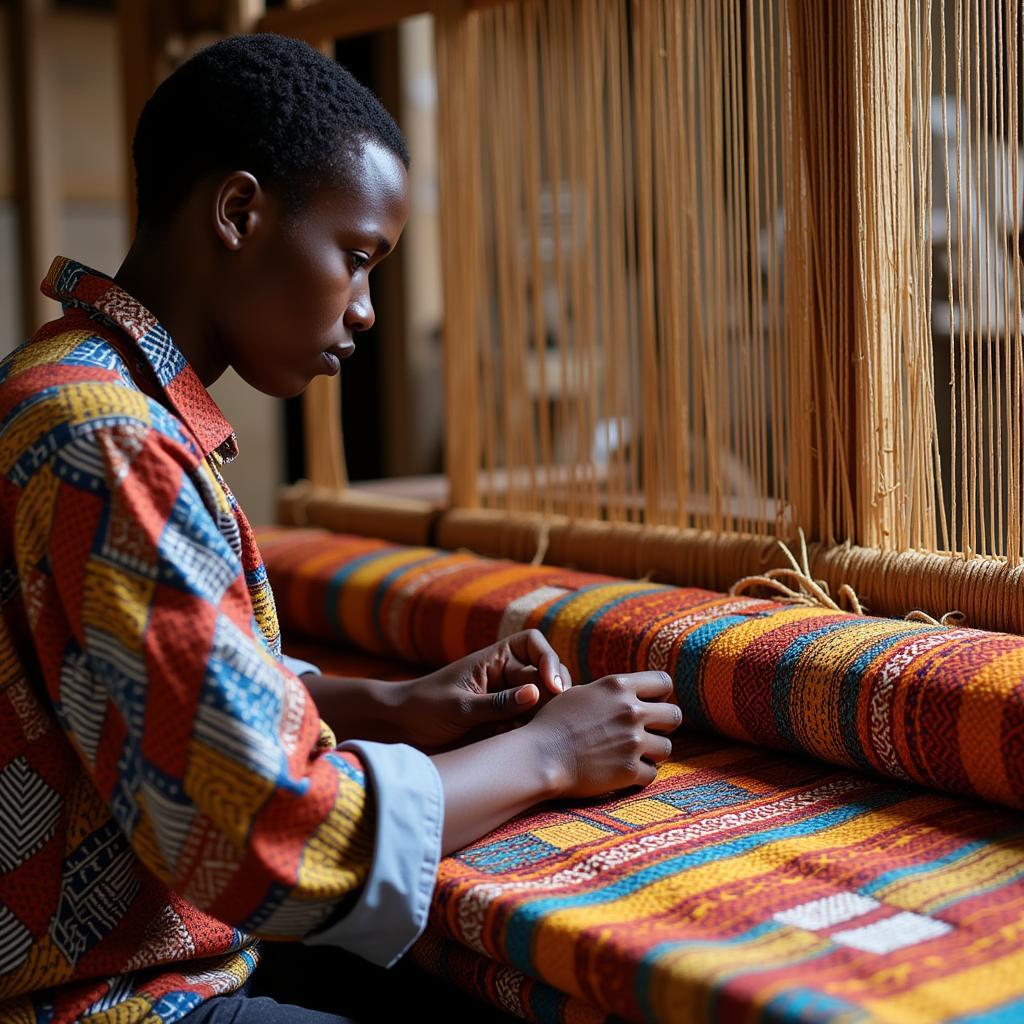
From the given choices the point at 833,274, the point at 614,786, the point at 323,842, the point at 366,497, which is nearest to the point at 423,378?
the point at 366,497

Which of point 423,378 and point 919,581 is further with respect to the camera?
point 423,378

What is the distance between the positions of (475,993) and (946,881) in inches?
12.8

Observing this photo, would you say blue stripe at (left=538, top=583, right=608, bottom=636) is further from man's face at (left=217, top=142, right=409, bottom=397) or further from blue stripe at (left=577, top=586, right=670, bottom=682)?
man's face at (left=217, top=142, right=409, bottom=397)

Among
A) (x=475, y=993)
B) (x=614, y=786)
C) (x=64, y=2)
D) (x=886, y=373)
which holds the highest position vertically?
(x=64, y=2)

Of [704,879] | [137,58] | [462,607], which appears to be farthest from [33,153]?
[704,879]

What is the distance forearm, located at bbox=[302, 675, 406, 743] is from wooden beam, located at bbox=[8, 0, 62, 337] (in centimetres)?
198

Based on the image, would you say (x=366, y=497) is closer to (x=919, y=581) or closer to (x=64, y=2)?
(x=919, y=581)

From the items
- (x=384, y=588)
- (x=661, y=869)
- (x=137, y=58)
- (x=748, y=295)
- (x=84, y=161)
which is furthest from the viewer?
(x=84, y=161)

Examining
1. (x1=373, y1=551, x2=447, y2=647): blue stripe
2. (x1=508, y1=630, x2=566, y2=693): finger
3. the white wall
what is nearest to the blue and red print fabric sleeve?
(x1=508, y1=630, x2=566, y2=693): finger

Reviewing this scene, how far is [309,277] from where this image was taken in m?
0.87

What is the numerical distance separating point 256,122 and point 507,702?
18.9 inches

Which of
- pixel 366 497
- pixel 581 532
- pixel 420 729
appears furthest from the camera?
pixel 366 497

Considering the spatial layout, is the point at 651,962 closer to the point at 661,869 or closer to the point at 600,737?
the point at 661,869

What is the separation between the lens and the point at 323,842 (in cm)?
75
